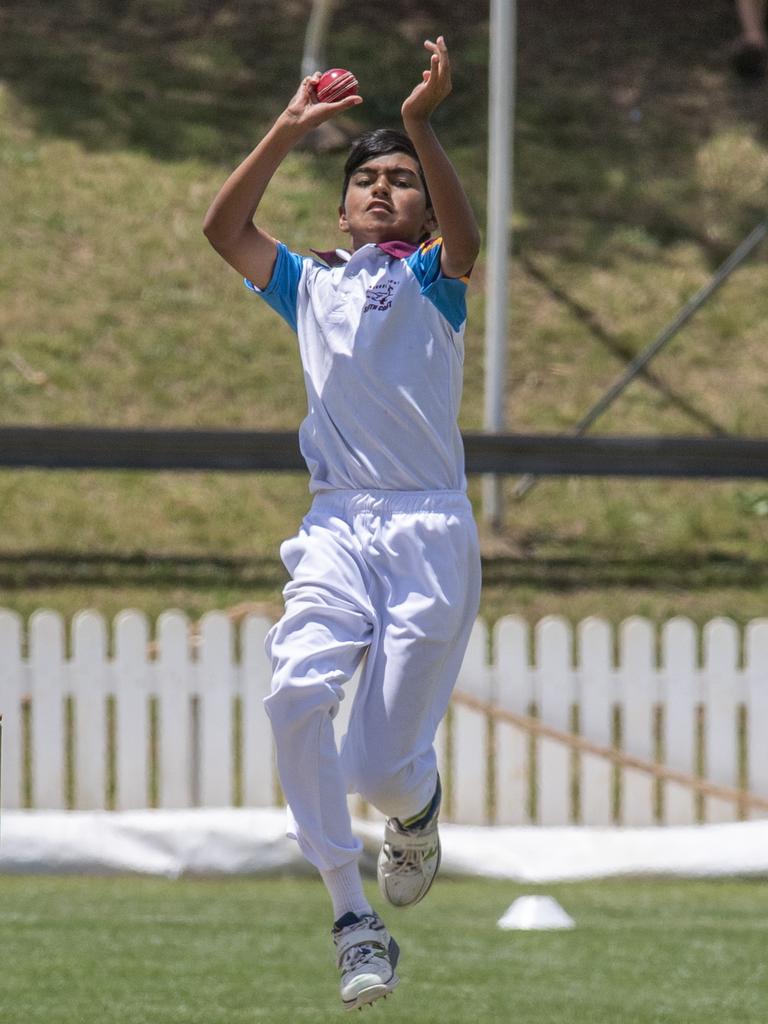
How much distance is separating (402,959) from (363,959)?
2009 millimetres

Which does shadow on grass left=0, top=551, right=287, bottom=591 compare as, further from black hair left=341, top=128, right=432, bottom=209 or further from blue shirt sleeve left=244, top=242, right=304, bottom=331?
black hair left=341, top=128, right=432, bottom=209

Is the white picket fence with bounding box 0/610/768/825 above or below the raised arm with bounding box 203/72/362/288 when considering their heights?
below

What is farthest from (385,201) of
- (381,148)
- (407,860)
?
(407,860)

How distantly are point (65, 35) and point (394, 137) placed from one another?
46.4ft

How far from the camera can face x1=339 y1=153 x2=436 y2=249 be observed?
14.5ft

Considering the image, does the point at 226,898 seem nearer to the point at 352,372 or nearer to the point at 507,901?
the point at 507,901

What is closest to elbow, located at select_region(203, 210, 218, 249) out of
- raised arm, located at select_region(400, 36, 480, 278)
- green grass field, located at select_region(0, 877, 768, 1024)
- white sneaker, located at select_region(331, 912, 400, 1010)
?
raised arm, located at select_region(400, 36, 480, 278)

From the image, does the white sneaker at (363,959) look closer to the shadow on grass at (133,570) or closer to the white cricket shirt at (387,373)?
the white cricket shirt at (387,373)

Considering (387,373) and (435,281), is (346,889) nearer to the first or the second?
(387,373)

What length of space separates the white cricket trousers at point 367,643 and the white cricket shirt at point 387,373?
0.07m

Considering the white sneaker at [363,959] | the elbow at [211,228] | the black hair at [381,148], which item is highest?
the black hair at [381,148]

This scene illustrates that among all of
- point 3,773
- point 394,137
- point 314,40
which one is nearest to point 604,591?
point 3,773

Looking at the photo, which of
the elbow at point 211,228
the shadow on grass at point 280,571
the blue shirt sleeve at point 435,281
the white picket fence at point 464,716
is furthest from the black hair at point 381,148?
the shadow on grass at point 280,571

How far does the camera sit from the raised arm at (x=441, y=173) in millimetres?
4027
